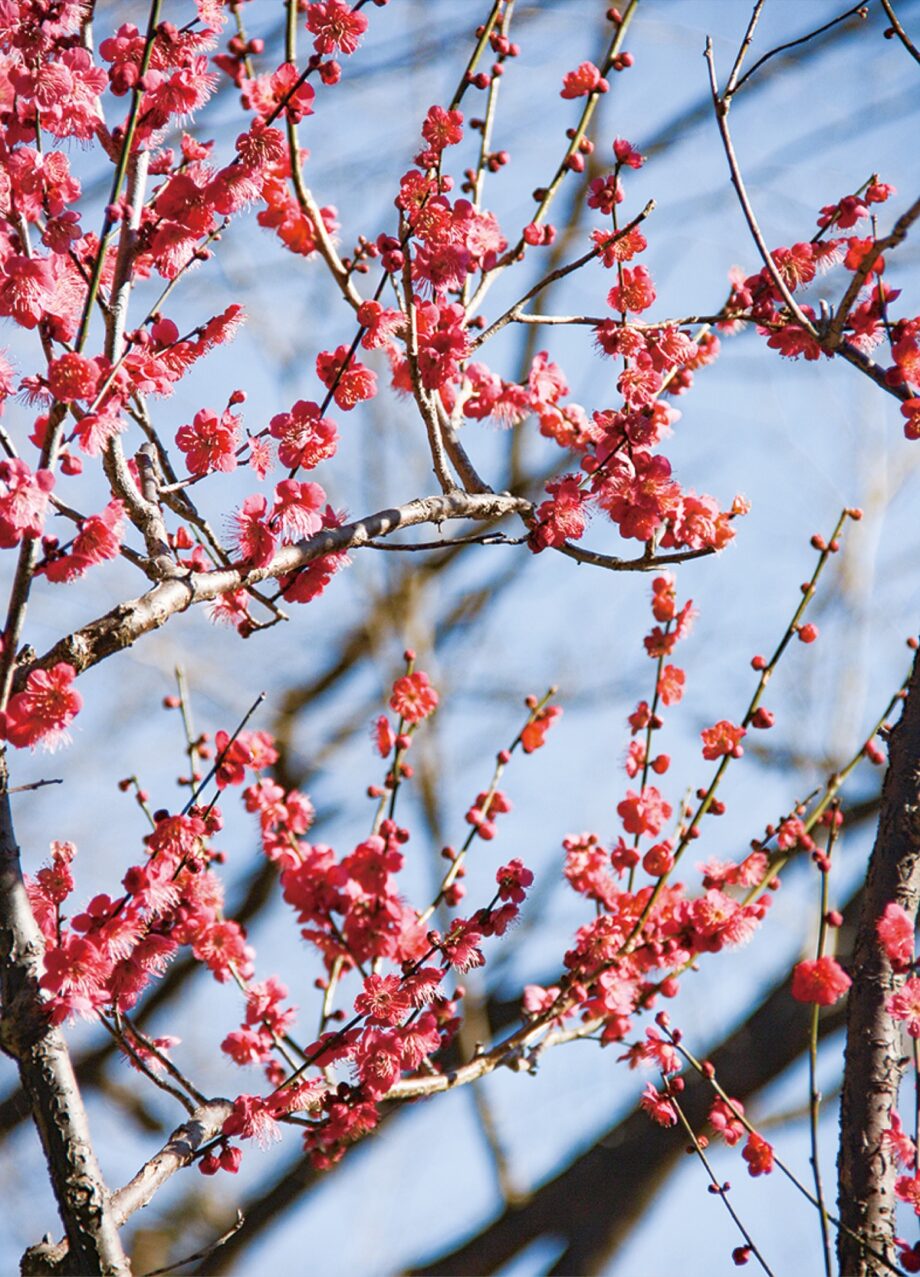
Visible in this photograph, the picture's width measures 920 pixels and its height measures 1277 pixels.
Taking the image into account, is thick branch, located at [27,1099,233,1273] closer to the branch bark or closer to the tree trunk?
the tree trunk

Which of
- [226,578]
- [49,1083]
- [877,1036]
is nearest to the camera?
[49,1083]

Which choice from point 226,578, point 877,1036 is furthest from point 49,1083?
point 877,1036

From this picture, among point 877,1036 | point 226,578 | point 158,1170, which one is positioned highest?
point 226,578

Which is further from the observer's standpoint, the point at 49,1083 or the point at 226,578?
the point at 226,578

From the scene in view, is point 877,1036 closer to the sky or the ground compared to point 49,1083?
closer to the ground

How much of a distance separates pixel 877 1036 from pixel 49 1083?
1.29 metres

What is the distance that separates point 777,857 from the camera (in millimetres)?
2523

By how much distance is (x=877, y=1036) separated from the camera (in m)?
1.95

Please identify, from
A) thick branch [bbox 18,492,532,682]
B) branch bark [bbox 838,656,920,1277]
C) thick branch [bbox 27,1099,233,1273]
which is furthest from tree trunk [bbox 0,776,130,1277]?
branch bark [bbox 838,656,920,1277]

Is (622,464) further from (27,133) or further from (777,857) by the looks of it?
(27,133)

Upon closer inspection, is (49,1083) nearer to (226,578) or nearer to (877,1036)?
(226,578)

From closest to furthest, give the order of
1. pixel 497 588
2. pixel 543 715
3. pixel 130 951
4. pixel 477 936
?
pixel 130 951 → pixel 477 936 → pixel 543 715 → pixel 497 588

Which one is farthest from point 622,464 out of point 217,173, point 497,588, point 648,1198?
point 497,588

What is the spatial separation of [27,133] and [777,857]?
198 cm
